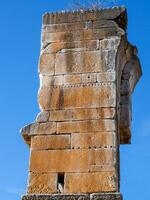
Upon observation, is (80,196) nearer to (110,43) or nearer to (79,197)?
(79,197)

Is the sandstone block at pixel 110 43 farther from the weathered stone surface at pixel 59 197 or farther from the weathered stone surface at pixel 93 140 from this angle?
the weathered stone surface at pixel 59 197

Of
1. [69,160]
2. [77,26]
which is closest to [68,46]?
[77,26]

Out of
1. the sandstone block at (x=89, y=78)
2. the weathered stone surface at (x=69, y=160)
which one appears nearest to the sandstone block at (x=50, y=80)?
the sandstone block at (x=89, y=78)

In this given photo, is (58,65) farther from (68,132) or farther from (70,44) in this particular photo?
(68,132)

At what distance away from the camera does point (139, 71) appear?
31.6 feet

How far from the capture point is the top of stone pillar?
8531 millimetres

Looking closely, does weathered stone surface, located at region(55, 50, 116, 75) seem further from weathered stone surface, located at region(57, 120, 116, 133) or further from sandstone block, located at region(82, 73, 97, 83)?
weathered stone surface, located at region(57, 120, 116, 133)

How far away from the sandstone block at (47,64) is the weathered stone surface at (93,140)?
124 centimetres

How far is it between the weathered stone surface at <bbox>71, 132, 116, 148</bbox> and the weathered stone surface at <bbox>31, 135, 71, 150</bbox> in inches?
4.2

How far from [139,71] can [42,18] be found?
2.12 m

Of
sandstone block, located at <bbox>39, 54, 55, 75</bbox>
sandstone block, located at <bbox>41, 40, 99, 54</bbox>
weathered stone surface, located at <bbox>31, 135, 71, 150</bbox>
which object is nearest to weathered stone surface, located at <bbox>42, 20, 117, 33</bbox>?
sandstone block, located at <bbox>41, 40, 99, 54</bbox>

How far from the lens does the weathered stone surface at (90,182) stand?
23.5 ft

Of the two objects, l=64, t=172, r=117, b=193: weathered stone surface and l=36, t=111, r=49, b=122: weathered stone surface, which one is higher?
l=36, t=111, r=49, b=122: weathered stone surface

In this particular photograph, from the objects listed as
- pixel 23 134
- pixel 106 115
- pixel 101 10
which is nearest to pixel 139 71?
pixel 101 10
